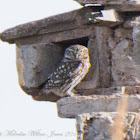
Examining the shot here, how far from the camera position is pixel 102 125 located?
13.3ft

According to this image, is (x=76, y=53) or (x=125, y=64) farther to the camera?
(x=76, y=53)

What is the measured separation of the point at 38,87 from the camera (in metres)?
5.38

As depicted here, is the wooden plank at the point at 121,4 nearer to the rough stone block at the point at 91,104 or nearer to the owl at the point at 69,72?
the owl at the point at 69,72

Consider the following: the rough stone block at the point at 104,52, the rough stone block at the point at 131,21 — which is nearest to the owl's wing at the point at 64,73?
the rough stone block at the point at 104,52

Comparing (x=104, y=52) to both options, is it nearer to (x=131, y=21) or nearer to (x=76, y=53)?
(x=76, y=53)

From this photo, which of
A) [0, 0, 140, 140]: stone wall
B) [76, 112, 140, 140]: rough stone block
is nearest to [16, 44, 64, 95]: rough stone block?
[0, 0, 140, 140]: stone wall

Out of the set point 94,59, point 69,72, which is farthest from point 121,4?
point 69,72

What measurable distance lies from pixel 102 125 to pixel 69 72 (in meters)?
1.05

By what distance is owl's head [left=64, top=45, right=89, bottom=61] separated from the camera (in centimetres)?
486

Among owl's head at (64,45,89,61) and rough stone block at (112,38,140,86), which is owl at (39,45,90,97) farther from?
rough stone block at (112,38,140,86)

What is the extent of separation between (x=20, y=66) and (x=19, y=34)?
1.43ft

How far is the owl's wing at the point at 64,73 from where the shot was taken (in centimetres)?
488

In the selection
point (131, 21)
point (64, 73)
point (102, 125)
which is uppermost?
point (131, 21)

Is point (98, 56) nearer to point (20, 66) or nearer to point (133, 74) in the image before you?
point (133, 74)
